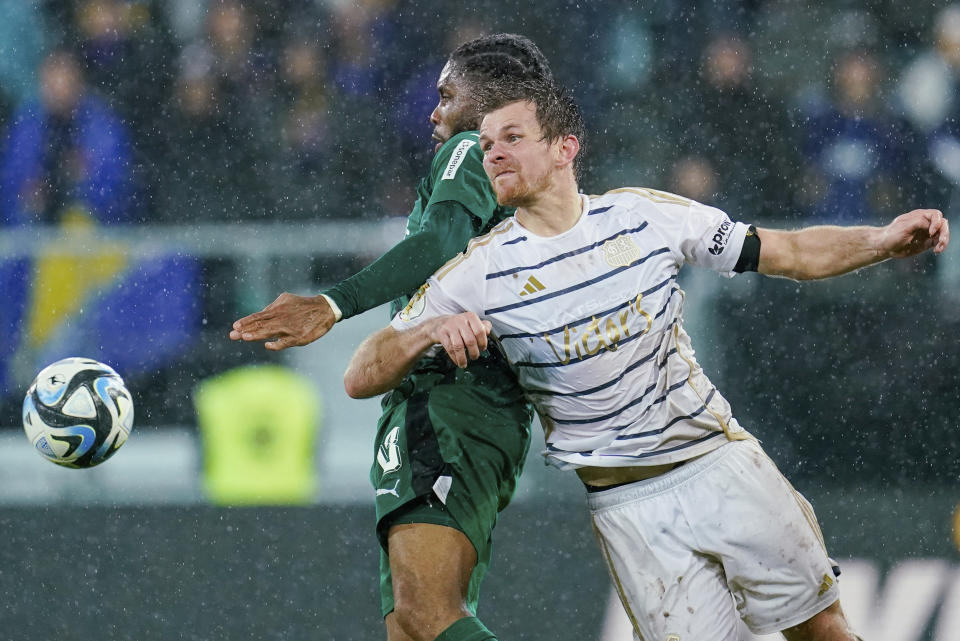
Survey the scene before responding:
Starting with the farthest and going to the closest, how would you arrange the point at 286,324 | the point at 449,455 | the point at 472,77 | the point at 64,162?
the point at 64,162 < the point at 472,77 < the point at 449,455 < the point at 286,324

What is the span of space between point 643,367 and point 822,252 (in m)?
0.46

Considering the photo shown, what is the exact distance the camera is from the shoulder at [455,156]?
3189 mm

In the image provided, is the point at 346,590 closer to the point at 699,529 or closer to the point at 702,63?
the point at 699,529

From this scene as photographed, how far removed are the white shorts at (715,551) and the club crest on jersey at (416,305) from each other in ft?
1.95

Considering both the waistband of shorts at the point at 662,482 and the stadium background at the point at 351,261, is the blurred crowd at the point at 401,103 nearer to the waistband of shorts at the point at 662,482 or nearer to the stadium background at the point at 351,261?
the stadium background at the point at 351,261

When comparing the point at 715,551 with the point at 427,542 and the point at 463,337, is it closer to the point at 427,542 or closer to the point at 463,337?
the point at 427,542

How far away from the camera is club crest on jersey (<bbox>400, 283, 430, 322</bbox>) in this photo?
2.96 metres

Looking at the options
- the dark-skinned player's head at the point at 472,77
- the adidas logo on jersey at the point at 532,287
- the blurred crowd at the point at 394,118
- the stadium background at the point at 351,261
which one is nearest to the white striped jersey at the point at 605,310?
the adidas logo on jersey at the point at 532,287

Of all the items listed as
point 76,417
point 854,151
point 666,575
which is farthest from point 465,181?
point 854,151

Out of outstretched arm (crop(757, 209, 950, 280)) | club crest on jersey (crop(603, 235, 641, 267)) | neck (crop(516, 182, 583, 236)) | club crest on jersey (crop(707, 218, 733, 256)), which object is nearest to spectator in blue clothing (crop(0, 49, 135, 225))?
neck (crop(516, 182, 583, 236))

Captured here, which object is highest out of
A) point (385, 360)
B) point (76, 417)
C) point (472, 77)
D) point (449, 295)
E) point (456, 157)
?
point (472, 77)

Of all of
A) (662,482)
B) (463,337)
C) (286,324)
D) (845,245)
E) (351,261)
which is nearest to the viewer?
(463,337)

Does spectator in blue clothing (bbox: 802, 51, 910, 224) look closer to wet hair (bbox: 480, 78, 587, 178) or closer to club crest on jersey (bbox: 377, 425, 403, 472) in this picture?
Result: wet hair (bbox: 480, 78, 587, 178)

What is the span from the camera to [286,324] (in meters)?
2.82
